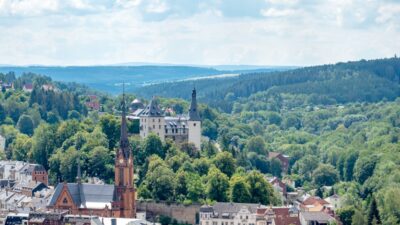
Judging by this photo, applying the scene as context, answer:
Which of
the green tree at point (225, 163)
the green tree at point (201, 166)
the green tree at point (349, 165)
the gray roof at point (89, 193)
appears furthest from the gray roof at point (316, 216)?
the green tree at point (349, 165)

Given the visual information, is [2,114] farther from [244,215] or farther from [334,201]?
[244,215]

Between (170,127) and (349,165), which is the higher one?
(170,127)

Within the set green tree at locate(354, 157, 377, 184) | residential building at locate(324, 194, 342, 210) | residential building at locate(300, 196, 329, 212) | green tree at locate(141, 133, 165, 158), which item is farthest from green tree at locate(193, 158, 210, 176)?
green tree at locate(354, 157, 377, 184)

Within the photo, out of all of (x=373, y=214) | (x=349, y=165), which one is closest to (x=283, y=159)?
(x=349, y=165)

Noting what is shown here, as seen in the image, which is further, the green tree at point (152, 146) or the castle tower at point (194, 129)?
the castle tower at point (194, 129)

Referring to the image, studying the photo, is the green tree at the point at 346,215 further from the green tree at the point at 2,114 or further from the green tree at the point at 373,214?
the green tree at the point at 2,114

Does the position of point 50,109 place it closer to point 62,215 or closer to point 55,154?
point 55,154
